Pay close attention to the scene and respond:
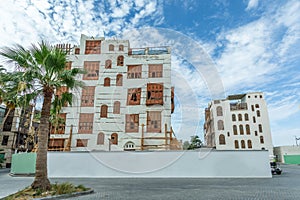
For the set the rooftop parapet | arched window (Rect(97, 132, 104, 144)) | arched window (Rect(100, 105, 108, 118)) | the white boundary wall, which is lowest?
the white boundary wall

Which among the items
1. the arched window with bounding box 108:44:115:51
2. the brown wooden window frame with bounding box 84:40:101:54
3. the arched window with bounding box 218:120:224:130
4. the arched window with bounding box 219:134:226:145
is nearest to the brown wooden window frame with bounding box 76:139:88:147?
the brown wooden window frame with bounding box 84:40:101:54

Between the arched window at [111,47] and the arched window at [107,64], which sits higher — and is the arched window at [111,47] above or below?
above

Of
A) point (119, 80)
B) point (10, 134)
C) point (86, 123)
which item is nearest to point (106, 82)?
point (119, 80)

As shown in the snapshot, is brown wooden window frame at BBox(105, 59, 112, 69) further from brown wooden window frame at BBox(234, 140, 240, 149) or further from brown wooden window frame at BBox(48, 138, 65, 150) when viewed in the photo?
brown wooden window frame at BBox(234, 140, 240, 149)

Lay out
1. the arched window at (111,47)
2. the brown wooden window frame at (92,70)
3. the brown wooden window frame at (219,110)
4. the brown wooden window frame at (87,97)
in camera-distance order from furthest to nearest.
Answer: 1. the brown wooden window frame at (219,110)
2. the arched window at (111,47)
3. the brown wooden window frame at (92,70)
4. the brown wooden window frame at (87,97)

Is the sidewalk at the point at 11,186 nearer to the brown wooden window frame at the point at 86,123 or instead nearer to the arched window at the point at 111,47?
the brown wooden window frame at the point at 86,123

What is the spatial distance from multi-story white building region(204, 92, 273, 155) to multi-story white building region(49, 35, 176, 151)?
75.3 feet

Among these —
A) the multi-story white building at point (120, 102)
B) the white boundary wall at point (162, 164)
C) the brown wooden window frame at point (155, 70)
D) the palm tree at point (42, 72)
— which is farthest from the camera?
the brown wooden window frame at point (155, 70)

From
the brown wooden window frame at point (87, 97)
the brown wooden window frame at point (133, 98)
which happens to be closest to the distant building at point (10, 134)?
the brown wooden window frame at point (87, 97)

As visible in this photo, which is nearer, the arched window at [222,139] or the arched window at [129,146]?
the arched window at [129,146]

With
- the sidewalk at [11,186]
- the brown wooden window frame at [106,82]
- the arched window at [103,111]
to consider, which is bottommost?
the sidewalk at [11,186]

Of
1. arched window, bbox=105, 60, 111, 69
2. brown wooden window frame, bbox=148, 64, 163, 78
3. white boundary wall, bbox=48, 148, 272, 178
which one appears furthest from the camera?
arched window, bbox=105, 60, 111, 69

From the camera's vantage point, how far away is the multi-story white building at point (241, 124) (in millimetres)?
43562

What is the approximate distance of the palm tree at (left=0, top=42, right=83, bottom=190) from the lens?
8370 millimetres
